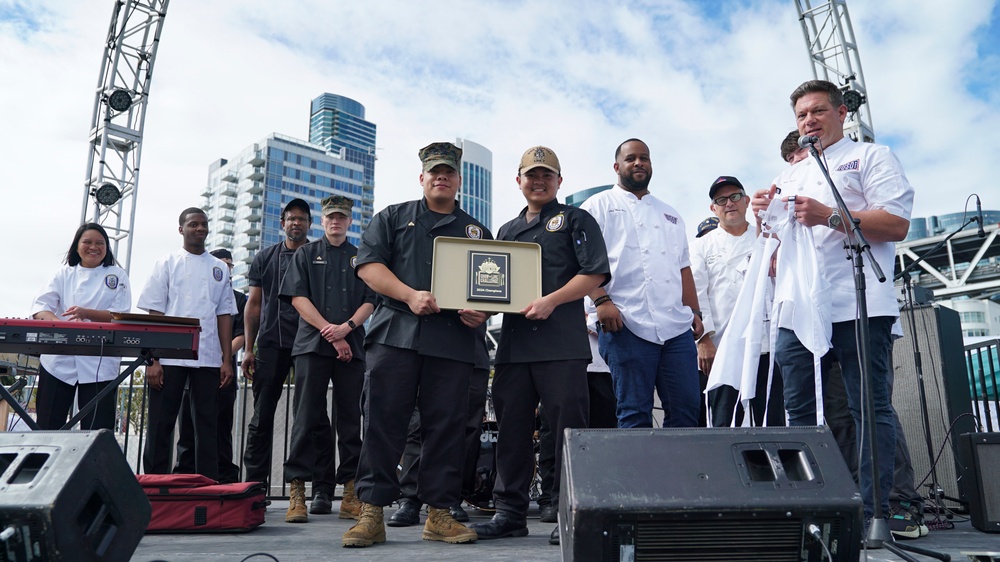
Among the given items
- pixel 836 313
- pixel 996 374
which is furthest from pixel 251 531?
pixel 996 374

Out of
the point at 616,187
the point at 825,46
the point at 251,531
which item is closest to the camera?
the point at 251,531

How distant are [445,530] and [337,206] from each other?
265cm

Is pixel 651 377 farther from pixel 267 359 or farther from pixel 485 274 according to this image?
pixel 267 359

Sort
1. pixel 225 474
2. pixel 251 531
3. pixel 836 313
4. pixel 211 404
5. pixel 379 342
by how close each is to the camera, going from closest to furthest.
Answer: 1. pixel 836 313
2. pixel 379 342
3. pixel 251 531
4. pixel 211 404
5. pixel 225 474

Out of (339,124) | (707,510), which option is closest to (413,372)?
(707,510)

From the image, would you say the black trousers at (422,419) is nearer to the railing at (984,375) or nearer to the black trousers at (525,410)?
the black trousers at (525,410)

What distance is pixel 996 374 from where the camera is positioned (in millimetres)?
5777

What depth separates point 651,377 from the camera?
3904 millimetres

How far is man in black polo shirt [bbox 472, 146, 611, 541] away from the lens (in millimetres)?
3680

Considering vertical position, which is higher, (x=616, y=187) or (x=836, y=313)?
(x=616, y=187)

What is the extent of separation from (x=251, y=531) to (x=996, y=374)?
561 centimetres

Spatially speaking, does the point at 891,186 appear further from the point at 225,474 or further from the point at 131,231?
the point at 131,231

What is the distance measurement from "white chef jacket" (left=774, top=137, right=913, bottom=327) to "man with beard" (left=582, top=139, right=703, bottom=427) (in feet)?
2.40

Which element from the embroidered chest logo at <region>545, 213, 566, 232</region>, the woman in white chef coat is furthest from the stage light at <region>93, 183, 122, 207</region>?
the embroidered chest logo at <region>545, 213, 566, 232</region>
